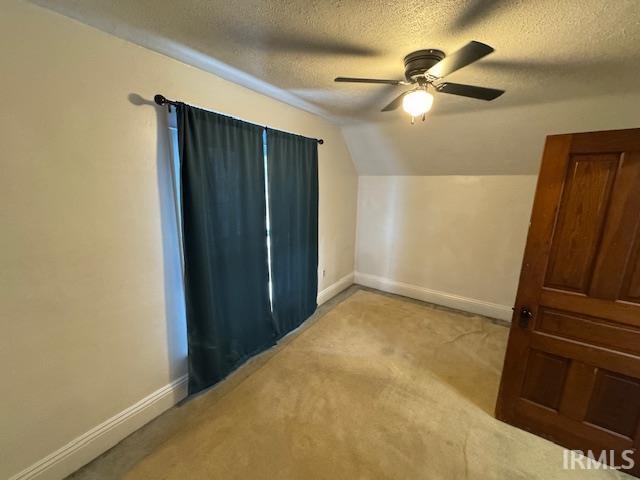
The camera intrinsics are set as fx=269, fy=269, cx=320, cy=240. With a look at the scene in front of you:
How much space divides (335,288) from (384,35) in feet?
9.78

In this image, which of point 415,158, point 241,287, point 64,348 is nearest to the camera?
point 64,348

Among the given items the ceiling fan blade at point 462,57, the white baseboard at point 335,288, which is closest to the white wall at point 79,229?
the ceiling fan blade at point 462,57

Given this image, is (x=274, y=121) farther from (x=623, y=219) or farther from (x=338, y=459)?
(x=338, y=459)

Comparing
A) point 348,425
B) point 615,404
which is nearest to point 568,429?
point 615,404

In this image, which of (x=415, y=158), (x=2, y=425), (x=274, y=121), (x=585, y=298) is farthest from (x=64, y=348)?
(x=415, y=158)

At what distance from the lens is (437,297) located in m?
3.58

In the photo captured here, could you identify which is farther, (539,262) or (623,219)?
(539,262)

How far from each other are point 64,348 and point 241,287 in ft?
3.52

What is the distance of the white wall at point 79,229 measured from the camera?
1.19 m

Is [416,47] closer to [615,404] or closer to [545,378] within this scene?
[545,378]

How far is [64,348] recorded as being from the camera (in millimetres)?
1400

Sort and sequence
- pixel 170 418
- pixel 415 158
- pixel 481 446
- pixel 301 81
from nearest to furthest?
1. pixel 481 446
2. pixel 170 418
3. pixel 301 81
4. pixel 415 158

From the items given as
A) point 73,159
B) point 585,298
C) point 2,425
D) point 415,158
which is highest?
point 415,158

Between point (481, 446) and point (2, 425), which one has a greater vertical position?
point (2, 425)
